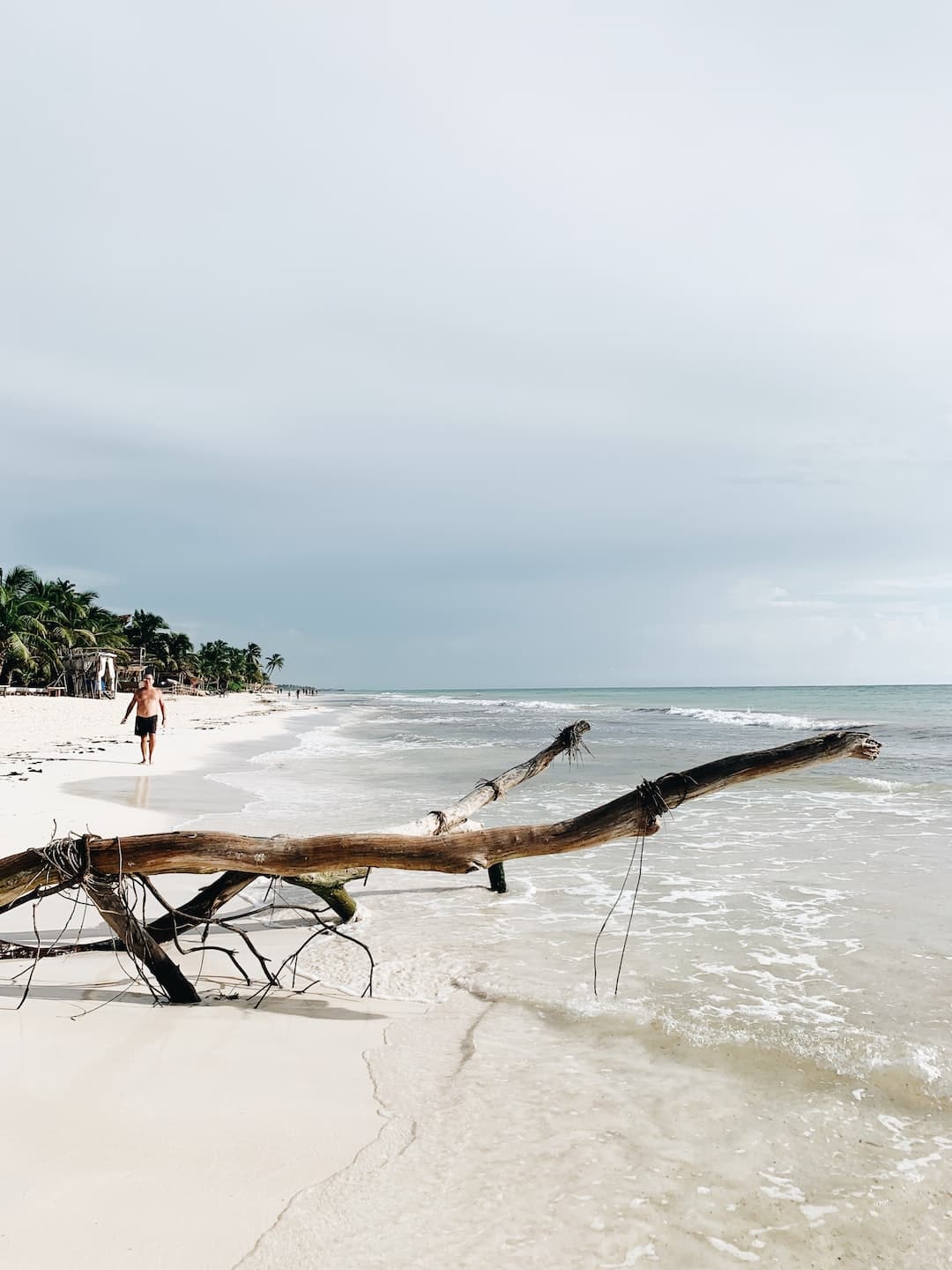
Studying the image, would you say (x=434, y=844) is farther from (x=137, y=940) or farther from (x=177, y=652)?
(x=177, y=652)

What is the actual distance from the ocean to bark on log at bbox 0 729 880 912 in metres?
1.04

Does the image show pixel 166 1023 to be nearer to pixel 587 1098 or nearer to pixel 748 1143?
pixel 587 1098

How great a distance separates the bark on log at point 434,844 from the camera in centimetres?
418

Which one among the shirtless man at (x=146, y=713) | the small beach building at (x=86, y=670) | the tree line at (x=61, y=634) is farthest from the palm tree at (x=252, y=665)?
the shirtless man at (x=146, y=713)

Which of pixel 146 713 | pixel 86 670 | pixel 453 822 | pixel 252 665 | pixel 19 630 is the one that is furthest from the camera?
pixel 252 665

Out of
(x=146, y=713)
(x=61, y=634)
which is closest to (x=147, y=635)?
(x=61, y=634)

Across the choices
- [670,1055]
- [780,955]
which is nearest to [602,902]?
[780,955]

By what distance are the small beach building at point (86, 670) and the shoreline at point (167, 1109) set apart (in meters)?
50.9

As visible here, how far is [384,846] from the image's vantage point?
14.2ft

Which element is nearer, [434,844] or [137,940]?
[434,844]

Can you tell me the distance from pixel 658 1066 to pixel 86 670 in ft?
184

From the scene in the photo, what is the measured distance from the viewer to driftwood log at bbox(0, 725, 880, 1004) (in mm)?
4180

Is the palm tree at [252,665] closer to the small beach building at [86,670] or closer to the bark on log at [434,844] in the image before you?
the small beach building at [86,670]

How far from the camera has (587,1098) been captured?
3588 mm
